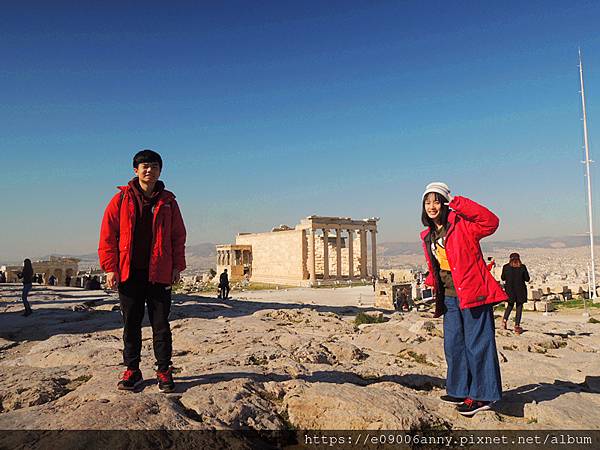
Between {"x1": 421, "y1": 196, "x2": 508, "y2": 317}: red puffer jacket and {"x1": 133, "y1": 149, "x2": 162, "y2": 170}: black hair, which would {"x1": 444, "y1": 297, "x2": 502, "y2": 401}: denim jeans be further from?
{"x1": 133, "y1": 149, "x2": 162, "y2": 170}: black hair

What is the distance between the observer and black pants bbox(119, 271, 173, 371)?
3689mm

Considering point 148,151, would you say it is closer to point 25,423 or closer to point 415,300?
point 25,423

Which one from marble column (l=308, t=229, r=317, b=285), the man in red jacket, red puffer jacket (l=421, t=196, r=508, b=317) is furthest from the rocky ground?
marble column (l=308, t=229, r=317, b=285)

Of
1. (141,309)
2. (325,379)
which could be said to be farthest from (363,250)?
(141,309)

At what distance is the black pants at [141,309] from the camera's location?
3689 mm

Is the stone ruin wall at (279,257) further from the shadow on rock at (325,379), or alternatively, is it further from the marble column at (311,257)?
the shadow on rock at (325,379)

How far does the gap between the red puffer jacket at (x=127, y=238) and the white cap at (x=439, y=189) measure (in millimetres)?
2258

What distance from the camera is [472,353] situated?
3.49 meters

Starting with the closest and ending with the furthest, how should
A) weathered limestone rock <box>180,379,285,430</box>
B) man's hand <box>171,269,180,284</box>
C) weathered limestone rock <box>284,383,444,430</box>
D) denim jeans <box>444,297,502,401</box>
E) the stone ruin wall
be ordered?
weathered limestone rock <box>180,379,285,430</box> < weathered limestone rock <box>284,383,444,430</box> < denim jeans <box>444,297,502,401</box> < man's hand <box>171,269,180,284</box> < the stone ruin wall

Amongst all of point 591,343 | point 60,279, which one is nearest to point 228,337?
point 591,343

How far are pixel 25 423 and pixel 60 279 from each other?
141 feet

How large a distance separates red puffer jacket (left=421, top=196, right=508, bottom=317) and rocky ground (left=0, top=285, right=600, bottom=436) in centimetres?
92

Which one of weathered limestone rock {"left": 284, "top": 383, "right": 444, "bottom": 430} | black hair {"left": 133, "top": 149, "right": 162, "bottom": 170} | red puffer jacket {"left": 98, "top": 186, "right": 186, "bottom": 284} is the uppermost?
black hair {"left": 133, "top": 149, "right": 162, "bottom": 170}

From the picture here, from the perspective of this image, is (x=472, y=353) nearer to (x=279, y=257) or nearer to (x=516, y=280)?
(x=516, y=280)
